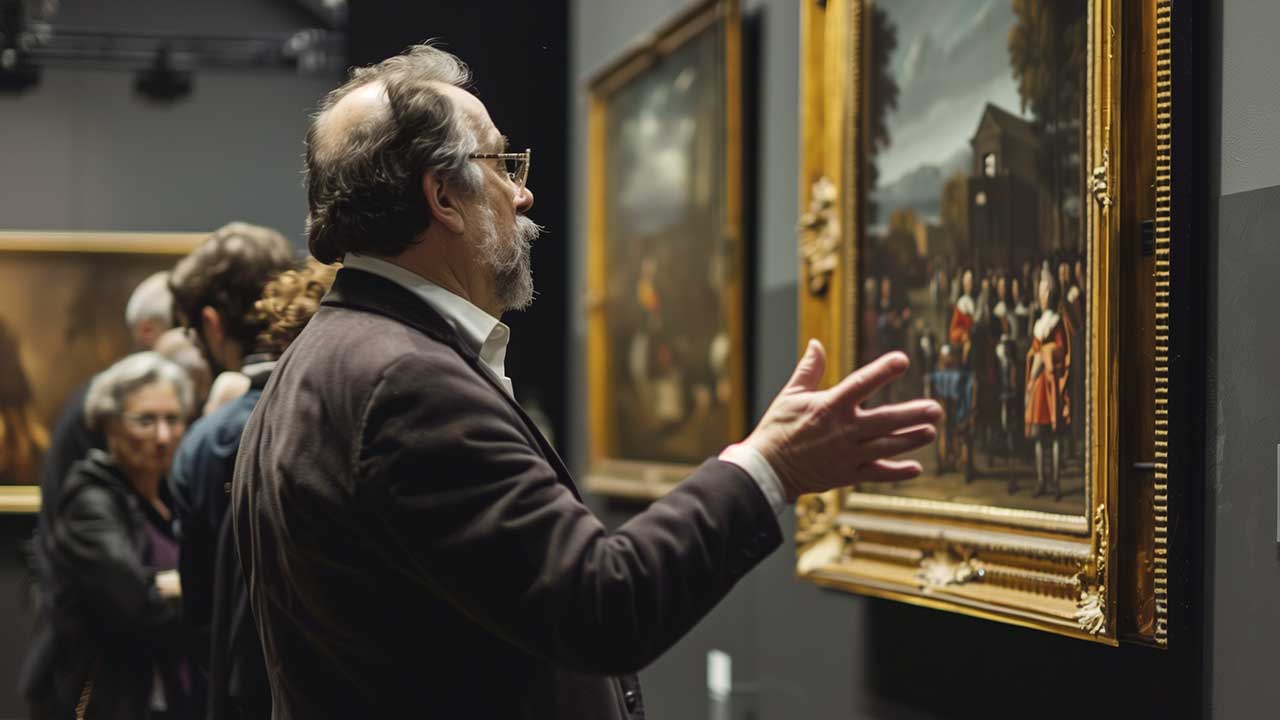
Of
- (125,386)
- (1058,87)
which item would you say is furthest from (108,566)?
(1058,87)

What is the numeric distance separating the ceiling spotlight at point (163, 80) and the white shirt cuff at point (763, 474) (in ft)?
21.4

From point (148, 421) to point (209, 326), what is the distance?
4.86 ft

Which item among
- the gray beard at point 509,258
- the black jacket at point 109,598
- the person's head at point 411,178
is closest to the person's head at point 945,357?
the gray beard at point 509,258

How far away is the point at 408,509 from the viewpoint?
2.14 metres

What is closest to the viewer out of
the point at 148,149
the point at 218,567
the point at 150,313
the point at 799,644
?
the point at 218,567

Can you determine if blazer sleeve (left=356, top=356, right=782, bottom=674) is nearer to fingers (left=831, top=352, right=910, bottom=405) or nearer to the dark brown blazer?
the dark brown blazer

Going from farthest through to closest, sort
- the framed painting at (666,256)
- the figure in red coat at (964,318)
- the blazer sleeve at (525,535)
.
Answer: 1. the framed painting at (666,256)
2. the figure in red coat at (964,318)
3. the blazer sleeve at (525,535)

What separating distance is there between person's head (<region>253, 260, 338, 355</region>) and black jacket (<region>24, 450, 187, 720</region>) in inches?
67.9

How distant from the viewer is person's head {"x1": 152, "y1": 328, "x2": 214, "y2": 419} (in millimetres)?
6359

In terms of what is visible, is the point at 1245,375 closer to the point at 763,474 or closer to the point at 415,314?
the point at 763,474

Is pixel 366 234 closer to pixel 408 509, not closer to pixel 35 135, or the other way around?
pixel 408 509

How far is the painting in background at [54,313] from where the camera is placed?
798cm

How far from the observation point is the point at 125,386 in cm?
569

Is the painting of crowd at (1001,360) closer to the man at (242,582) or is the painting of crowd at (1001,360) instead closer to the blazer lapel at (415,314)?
the blazer lapel at (415,314)
